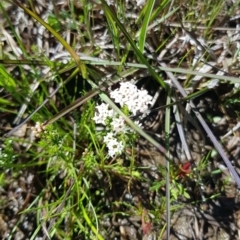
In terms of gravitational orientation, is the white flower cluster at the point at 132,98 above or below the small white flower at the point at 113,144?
above

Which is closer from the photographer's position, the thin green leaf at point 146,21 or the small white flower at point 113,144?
the thin green leaf at point 146,21

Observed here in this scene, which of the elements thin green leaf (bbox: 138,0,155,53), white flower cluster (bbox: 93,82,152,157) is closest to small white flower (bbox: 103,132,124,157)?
white flower cluster (bbox: 93,82,152,157)

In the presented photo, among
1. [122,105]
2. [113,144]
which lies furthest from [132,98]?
[113,144]

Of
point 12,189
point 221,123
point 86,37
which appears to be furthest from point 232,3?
point 12,189

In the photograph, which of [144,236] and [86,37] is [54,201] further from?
[86,37]

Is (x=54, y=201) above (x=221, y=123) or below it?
below

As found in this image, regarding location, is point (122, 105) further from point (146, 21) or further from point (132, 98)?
point (146, 21)

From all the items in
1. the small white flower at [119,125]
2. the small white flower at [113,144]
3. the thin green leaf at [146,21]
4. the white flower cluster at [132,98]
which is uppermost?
the thin green leaf at [146,21]

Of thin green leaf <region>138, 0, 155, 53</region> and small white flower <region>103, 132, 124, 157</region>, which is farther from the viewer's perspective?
small white flower <region>103, 132, 124, 157</region>

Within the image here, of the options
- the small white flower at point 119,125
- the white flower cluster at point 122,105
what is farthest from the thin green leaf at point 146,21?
the small white flower at point 119,125

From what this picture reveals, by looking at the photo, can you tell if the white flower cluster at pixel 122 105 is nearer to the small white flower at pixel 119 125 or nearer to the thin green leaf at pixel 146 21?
the small white flower at pixel 119 125

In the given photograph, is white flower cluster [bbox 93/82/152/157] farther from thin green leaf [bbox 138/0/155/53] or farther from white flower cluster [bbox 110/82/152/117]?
thin green leaf [bbox 138/0/155/53]
